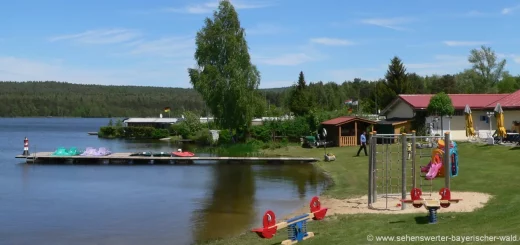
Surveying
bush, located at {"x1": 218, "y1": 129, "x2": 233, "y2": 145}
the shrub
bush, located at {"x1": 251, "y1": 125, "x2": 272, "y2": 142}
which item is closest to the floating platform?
bush, located at {"x1": 251, "y1": 125, "x2": 272, "y2": 142}

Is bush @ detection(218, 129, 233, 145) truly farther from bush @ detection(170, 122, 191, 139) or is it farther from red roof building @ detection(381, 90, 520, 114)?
red roof building @ detection(381, 90, 520, 114)

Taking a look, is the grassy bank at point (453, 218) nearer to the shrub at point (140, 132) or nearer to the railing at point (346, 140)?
the railing at point (346, 140)

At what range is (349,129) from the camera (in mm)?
46594

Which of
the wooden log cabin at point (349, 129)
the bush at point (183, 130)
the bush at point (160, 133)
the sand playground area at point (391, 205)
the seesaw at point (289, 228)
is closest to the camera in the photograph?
the seesaw at point (289, 228)

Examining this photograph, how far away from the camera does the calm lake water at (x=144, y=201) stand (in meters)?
16.9

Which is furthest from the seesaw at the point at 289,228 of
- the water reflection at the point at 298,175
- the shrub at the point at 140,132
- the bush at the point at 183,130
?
the shrub at the point at 140,132

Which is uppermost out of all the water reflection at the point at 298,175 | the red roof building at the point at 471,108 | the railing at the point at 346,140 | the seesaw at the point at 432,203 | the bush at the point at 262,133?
the red roof building at the point at 471,108

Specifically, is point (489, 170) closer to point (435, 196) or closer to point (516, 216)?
point (435, 196)

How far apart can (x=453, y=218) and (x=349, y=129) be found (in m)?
33.3

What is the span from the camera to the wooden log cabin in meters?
45.9

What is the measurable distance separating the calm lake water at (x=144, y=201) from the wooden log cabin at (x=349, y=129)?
1098 cm

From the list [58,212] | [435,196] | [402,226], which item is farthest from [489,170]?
[58,212]

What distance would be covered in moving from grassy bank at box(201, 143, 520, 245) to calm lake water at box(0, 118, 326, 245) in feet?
6.43

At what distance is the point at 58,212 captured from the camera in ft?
68.3
